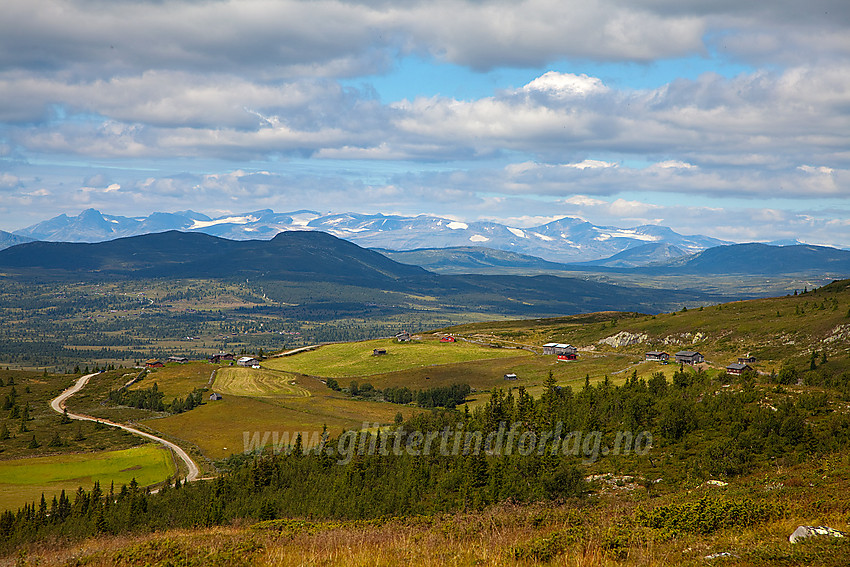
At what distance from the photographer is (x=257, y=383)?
16975 centimetres

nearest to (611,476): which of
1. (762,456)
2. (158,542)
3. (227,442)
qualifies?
(762,456)

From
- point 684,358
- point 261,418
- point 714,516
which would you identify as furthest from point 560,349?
point 714,516

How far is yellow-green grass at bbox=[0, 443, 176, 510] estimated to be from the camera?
8844 cm

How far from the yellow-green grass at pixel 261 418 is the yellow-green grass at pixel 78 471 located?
1015cm

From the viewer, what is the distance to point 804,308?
513 ft

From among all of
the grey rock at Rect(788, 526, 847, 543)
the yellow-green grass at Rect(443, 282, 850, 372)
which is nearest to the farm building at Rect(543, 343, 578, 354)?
the yellow-green grass at Rect(443, 282, 850, 372)

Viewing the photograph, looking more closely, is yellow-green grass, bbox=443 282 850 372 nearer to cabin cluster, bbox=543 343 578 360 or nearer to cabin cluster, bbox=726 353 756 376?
cabin cluster, bbox=726 353 756 376

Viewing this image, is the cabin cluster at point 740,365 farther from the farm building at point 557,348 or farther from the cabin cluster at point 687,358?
the farm building at point 557,348

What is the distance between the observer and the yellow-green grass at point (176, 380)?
16655cm

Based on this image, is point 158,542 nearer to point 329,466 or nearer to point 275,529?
point 275,529

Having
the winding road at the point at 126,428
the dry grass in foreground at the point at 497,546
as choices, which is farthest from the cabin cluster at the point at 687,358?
the dry grass in foreground at the point at 497,546

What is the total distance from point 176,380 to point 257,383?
98.2 feet

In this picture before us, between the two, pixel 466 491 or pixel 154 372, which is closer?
pixel 466 491

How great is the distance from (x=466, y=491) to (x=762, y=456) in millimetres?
21340
